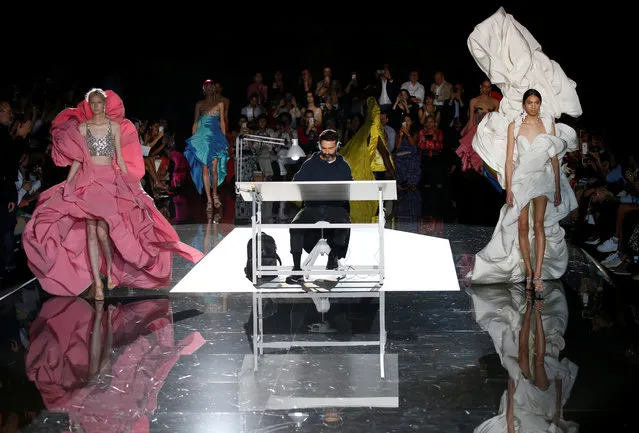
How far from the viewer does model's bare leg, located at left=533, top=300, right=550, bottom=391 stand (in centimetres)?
424

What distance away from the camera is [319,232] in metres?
6.70

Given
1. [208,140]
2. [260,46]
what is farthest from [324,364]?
[260,46]

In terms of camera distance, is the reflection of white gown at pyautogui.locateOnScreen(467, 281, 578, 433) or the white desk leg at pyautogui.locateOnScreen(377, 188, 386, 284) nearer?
the reflection of white gown at pyautogui.locateOnScreen(467, 281, 578, 433)

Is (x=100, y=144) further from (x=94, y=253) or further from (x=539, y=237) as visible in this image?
(x=539, y=237)

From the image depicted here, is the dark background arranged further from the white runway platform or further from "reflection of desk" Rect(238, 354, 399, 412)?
"reflection of desk" Rect(238, 354, 399, 412)

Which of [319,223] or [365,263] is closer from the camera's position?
[319,223]

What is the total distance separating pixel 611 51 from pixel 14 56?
756cm

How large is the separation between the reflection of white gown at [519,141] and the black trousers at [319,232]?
92cm

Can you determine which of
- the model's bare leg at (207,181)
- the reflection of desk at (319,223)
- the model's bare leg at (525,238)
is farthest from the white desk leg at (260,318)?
the model's bare leg at (207,181)

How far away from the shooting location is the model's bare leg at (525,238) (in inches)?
242

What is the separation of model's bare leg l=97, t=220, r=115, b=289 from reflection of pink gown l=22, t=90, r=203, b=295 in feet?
0.17

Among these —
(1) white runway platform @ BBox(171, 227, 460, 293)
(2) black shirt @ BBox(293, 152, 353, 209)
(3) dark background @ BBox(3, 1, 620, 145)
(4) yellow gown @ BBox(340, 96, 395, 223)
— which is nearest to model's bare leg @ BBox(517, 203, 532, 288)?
(1) white runway platform @ BBox(171, 227, 460, 293)

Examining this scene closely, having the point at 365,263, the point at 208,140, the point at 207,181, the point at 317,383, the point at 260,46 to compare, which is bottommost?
the point at 317,383

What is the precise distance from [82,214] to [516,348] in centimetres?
291
